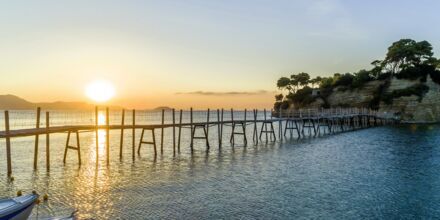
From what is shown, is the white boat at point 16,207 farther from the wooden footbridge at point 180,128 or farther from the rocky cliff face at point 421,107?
the rocky cliff face at point 421,107

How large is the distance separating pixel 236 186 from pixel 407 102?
7726 centimetres

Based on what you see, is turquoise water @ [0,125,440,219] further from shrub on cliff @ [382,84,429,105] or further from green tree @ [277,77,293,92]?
Result: green tree @ [277,77,293,92]

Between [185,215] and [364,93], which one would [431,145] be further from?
[364,93]

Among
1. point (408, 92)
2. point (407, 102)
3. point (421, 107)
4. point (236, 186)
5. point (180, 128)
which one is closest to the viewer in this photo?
point (236, 186)

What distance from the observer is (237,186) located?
1902cm

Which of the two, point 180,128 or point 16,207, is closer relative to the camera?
point 16,207

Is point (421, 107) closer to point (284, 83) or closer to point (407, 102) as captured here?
point (407, 102)

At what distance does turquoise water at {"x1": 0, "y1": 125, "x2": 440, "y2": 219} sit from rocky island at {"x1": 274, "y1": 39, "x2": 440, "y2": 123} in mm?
58275

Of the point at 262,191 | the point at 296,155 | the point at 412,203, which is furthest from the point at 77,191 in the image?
the point at 296,155

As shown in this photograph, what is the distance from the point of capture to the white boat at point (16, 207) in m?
9.71

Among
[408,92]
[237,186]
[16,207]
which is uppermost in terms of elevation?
[408,92]

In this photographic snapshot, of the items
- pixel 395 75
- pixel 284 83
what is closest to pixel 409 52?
pixel 395 75

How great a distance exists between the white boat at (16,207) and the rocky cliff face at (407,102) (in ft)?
282

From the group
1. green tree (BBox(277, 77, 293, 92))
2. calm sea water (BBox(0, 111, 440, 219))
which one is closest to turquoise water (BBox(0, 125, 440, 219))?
calm sea water (BBox(0, 111, 440, 219))
